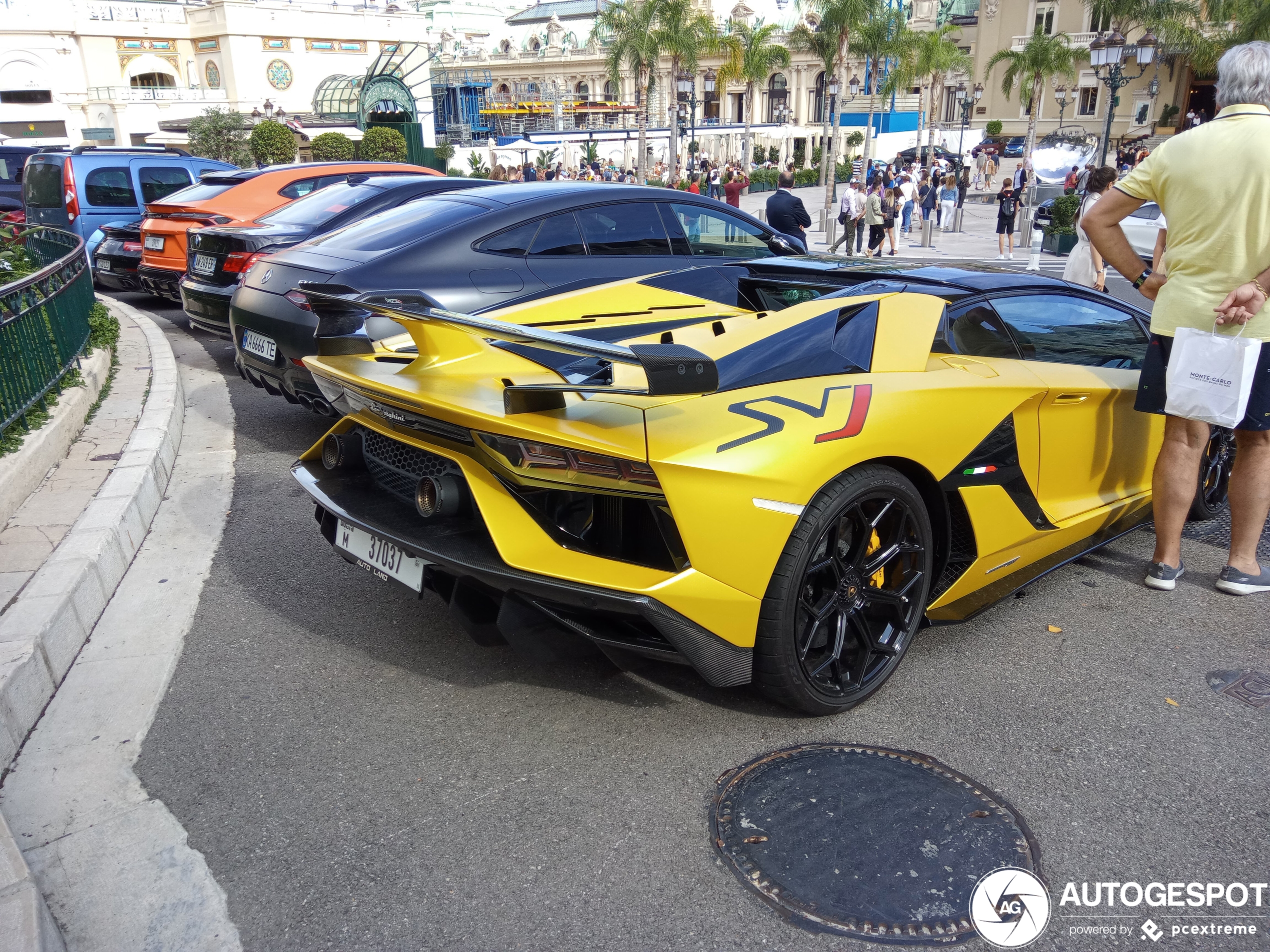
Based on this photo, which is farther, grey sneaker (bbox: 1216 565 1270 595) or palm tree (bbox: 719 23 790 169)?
palm tree (bbox: 719 23 790 169)

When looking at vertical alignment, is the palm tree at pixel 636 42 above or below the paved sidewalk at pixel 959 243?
above

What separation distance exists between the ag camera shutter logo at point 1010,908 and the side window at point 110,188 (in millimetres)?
13196

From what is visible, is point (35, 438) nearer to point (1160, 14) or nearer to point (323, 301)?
point (323, 301)

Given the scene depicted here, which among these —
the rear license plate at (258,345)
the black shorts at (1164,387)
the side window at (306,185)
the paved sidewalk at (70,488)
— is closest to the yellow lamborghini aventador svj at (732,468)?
the black shorts at (1164,387)

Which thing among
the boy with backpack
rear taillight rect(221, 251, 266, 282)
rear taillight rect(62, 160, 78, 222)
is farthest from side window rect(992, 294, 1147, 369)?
the boy with backpack

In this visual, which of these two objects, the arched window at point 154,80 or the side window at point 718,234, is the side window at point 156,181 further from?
the arched window at point 154,80

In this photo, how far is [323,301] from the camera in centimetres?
326

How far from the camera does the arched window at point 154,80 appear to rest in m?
68.4

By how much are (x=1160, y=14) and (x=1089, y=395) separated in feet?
123

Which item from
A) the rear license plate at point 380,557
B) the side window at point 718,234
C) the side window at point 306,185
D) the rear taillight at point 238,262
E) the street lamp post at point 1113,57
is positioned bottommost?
the rear license plate at point 380,557

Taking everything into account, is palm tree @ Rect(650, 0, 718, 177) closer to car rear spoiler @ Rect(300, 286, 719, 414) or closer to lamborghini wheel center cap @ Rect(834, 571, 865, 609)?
car rear spoiler @ Rect(300, 286, 719, 414)

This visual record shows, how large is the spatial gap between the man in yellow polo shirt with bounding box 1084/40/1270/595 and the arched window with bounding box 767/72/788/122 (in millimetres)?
109456

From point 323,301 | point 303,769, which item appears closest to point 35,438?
point 323,301

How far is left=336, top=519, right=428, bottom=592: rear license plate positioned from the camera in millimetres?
2871
